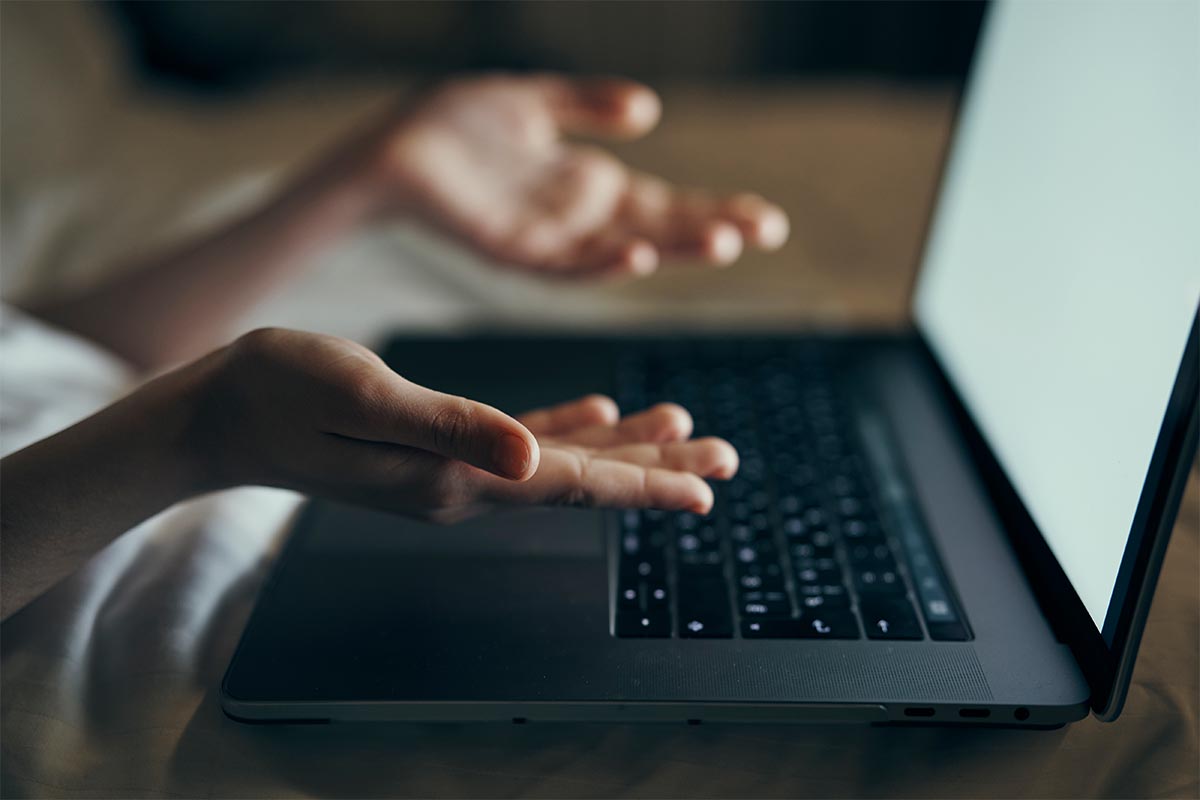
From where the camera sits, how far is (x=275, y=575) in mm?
440

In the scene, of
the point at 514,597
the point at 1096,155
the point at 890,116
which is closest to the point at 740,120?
the point at 890,116

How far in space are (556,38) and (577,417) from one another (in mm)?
1119

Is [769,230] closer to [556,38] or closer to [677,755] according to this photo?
[677,755]

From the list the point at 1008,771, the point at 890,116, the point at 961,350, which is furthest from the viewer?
the point at 890,116

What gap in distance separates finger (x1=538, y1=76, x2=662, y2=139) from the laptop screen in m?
0.24

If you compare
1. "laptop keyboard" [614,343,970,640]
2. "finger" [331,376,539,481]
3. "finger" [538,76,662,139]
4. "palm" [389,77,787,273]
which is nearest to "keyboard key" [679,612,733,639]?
"laptop keyboard" [614,343,970,640]

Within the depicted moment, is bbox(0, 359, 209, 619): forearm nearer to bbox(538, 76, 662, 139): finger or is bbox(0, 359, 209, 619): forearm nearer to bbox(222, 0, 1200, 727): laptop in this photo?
bbox(222, 0, 1200, 727): laptop

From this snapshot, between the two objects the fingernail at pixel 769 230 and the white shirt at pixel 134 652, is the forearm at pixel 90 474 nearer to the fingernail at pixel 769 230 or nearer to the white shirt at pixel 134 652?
the white shirt at pixel 134 652

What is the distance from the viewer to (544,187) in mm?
752

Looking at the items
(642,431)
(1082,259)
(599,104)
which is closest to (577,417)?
(642,431)

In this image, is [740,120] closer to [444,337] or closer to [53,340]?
[444,337]

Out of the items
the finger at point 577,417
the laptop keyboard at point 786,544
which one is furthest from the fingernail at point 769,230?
the finger at point 577,417

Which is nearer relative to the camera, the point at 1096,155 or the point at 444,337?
the point at 1096,155

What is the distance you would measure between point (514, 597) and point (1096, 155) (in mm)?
330
